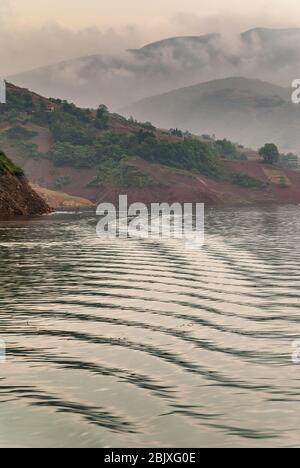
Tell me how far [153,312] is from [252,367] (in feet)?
25.8

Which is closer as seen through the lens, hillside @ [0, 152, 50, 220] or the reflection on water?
the reflection on water

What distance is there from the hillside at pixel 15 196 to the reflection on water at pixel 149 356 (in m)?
60.2

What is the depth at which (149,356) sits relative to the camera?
17.8 meters

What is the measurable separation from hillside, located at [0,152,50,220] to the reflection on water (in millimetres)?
60205

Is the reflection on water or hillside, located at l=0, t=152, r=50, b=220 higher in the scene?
hillside, located at l=0, t=152, r=50, b=220

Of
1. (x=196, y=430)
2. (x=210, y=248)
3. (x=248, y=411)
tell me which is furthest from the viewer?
(x=210, y=248)

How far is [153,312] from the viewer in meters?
24.0

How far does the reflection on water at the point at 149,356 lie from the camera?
500 inches

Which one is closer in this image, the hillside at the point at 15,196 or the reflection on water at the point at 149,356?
the reflection on water at the point at 149,356

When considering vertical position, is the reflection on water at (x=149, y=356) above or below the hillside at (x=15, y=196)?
below

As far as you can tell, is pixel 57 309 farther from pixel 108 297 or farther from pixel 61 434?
pixel 61 434

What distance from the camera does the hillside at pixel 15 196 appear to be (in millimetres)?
95562

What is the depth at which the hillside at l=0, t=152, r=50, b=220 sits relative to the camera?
9556 cm
